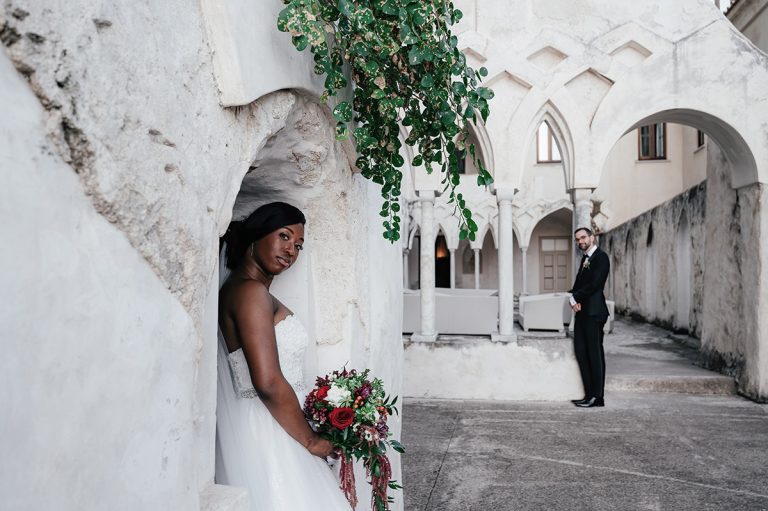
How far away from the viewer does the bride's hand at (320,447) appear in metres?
1.92

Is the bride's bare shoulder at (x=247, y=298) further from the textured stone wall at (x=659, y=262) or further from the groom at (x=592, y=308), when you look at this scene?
the textured stone wall at (x=659, y=262)

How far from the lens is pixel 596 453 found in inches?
176

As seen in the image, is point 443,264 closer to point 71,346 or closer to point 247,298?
point 247,298

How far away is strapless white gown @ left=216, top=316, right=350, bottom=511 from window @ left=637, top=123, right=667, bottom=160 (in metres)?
19.1

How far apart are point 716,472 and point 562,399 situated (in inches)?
82.6

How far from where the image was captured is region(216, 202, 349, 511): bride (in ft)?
6.16

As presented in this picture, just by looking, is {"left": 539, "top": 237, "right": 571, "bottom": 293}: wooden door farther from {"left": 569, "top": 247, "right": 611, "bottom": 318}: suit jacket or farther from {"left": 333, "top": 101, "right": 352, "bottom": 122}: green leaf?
{"left": 333, "top": 101, "right": 352, "bottom": 122}: green leaf

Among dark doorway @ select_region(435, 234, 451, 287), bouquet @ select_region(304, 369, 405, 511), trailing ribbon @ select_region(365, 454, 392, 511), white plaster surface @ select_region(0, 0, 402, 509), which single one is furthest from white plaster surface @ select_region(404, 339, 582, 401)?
dark doorway @ select_region(435, 234, 451, 287)

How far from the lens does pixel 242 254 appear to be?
2.00m

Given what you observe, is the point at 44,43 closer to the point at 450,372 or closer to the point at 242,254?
the point at 242,254

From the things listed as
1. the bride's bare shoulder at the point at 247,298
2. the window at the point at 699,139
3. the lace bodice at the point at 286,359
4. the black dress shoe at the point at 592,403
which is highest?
the window at the point at 699,139

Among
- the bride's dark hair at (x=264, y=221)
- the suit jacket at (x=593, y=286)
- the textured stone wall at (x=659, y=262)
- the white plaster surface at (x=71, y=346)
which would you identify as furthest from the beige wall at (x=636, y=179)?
the white plaster surface at (x=71, y=346)

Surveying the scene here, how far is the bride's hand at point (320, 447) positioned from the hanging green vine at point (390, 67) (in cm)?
82

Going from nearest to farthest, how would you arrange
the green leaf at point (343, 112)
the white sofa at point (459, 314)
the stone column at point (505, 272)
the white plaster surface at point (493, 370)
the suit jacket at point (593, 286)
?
the green leaf at point (343, 112) → the suit jacket at point (593, 286) → the white plaster surface at point (493, 370) → the stone column at point (505, 272) → the white sofa at point (459, 314)
